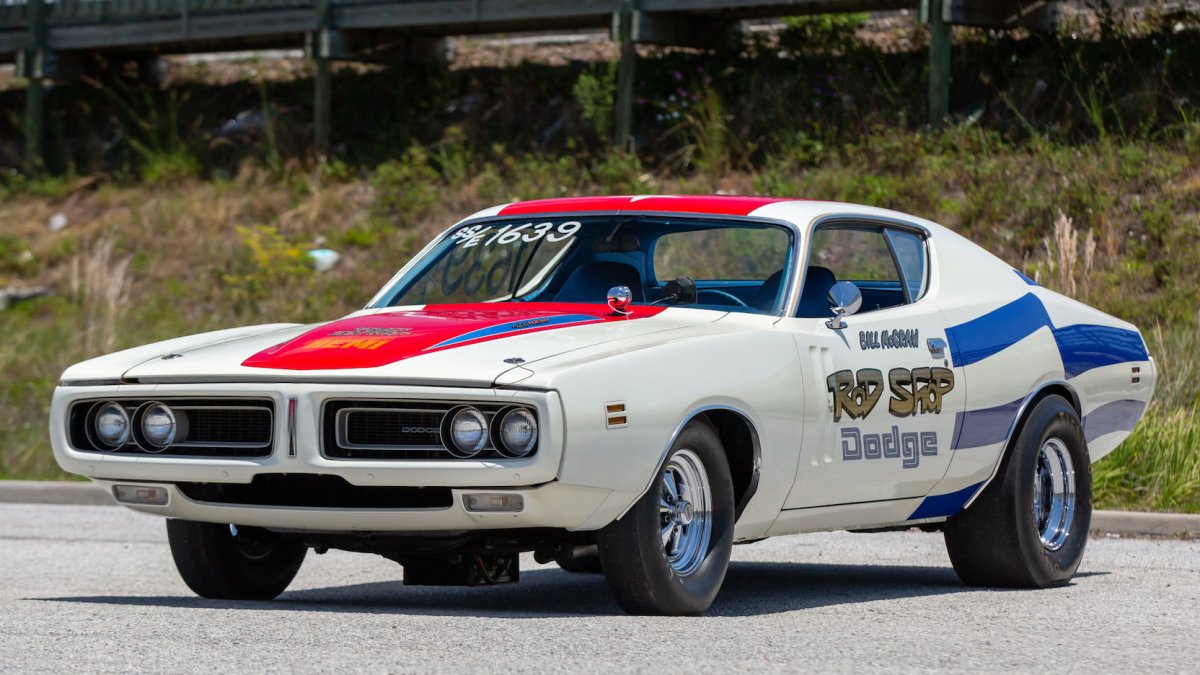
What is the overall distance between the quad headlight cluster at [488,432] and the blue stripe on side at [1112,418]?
139 inches

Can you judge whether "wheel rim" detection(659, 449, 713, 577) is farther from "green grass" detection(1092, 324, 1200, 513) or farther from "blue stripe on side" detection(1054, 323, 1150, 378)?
"green grass" detection(1092, 324, 1200, 513)

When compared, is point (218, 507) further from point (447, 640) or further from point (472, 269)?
point (472, 269)

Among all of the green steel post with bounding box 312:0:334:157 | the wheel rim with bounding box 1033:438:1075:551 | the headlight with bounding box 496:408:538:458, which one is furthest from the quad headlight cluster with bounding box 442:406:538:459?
the green steel post with bounding box 312:0:334:157

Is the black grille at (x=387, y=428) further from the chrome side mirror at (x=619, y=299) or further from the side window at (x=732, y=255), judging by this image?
the side window at (x=732, y=255)

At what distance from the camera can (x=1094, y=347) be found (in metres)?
8.39

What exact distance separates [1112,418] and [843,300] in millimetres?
2274

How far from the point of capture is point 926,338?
7.44 m

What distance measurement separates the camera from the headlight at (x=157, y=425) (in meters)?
6.35

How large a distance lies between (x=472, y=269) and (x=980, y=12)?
12.8 meters

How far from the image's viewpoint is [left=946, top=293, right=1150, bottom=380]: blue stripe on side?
766cm

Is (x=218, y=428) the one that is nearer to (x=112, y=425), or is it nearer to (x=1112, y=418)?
(x=112, y=425)

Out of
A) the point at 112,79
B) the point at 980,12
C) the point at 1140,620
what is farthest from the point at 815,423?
the point at 112,79

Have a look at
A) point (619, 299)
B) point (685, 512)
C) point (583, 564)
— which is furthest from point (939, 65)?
point (685, 512)

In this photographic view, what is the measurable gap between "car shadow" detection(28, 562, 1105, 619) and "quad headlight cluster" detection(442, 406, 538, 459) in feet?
2.29
